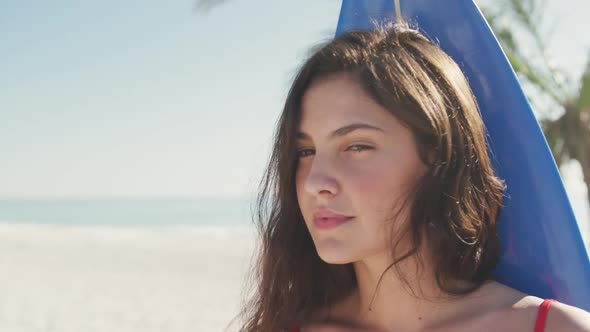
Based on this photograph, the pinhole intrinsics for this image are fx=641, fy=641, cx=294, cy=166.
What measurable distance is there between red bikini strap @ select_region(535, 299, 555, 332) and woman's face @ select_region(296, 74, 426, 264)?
15.7 inches

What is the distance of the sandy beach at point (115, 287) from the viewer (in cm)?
771

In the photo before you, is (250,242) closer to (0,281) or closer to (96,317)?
(0,281)

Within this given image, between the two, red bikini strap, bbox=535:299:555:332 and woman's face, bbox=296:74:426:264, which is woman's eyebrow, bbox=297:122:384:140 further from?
red bikini strap, bbox=535:299:555:332

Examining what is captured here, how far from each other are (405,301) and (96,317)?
6.89 metres

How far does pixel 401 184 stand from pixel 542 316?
1.53 feet

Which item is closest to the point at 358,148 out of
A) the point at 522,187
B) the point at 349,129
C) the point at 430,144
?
the point at 349,129

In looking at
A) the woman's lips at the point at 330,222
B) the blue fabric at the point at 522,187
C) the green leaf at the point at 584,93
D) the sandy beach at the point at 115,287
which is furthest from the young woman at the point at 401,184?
the green leaf at the point at 584,93

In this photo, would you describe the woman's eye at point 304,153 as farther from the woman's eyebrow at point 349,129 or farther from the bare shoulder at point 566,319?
the bare shoulder at point 566,319

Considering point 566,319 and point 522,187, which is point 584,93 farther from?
point 566,319

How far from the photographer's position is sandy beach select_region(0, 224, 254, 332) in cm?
771

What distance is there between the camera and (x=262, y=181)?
2.02m

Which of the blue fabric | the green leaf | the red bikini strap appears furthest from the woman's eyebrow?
the green leaf

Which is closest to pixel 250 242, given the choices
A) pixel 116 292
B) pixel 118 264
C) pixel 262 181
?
pixel 118 264

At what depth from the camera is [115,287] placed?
10.0 m
